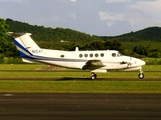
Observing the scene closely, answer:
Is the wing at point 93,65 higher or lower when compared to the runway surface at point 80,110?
higher

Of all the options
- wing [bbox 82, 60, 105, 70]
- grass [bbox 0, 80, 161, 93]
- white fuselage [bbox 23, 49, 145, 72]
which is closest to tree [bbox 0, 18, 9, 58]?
white fuselage [bbox 23, 49, 145, 72]

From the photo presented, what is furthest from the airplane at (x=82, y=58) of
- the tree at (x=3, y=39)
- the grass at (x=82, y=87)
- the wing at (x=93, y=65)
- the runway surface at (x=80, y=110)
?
the tree at (x=3, y=39)

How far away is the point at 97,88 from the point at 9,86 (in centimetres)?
596

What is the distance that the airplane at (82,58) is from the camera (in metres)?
37.5

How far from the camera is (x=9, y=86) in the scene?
29.1 metres

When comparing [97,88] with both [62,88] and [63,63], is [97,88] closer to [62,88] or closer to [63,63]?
[62,88]

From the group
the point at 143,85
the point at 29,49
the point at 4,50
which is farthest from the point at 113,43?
the point at 143,85

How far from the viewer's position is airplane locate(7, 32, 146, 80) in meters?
37.5

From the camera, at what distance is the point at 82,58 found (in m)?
38.2

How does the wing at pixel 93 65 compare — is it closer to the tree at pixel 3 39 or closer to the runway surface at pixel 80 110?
the runway surface at pixel 80 110

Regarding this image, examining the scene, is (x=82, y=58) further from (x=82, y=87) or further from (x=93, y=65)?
(x=82, y=87)

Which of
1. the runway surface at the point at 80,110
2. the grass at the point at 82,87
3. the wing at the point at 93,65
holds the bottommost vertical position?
the runway surface at the point at 80,110

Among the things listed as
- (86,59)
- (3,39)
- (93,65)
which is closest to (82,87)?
(93,65)

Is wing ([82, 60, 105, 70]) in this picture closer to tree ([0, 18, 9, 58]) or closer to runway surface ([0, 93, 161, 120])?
runway surface ([0, 93, 161, 120])
